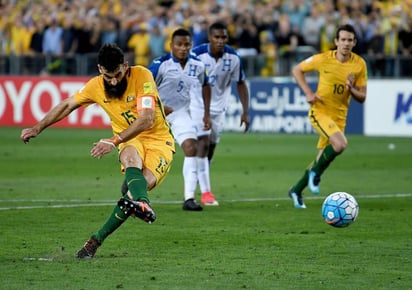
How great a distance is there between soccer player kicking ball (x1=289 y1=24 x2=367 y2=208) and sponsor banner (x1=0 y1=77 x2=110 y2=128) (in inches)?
583

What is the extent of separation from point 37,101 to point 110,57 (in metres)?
20.2

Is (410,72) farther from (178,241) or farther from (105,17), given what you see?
(178,241)

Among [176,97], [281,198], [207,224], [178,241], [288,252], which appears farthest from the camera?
[281,198]

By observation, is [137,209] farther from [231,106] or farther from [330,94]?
[231,106]

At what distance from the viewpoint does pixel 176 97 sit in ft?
47.2


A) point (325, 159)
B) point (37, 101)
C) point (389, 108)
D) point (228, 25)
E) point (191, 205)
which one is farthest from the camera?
point (37, 101)

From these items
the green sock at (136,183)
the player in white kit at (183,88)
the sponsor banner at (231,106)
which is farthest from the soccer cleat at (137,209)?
the sponsor banner at (231,106)

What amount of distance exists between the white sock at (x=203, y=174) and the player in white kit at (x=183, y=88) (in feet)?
1.52

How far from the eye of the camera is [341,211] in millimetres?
11523

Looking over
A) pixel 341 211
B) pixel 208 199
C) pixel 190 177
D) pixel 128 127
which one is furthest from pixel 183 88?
pixel 128 127

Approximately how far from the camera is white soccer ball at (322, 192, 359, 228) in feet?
37.8

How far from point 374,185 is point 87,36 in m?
14.9

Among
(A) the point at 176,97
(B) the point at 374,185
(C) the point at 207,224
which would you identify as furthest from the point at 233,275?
(B) the point at 374,185

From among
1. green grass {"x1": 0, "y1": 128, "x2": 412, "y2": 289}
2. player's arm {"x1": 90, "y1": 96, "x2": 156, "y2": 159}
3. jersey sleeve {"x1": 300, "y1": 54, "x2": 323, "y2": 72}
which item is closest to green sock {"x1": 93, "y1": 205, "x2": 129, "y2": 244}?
green grass {"x1": 0, "y1": 128, "x2": 412, "y2": 289}
